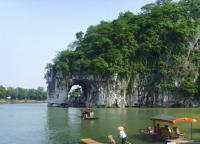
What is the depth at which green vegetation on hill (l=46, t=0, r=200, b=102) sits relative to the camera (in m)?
87.9

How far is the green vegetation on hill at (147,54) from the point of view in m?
87.9

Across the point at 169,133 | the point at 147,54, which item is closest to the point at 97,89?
the point at 147,54

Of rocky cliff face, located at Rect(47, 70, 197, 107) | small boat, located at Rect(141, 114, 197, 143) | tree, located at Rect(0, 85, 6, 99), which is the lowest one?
small boat, located at Rect(141, 114, 197, 143)

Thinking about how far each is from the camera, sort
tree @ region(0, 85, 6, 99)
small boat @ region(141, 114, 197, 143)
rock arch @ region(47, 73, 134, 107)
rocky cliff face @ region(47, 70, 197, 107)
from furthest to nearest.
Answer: tree @ region(0, 85, 6, 99) < rock arch @ region(47, 73, 134, 107) < rocky cliff face @ region(47, 70, 197, 107) < small boat @ region(141, 114, 197, 143)

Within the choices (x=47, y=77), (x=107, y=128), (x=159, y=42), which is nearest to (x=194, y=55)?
(x=159, y=42)

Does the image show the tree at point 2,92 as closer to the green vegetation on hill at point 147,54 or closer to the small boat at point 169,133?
the green vegetation on hill at point 147,54

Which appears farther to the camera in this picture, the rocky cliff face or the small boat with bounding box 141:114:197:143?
the rocky cliff face

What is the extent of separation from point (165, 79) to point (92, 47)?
16.9 meters

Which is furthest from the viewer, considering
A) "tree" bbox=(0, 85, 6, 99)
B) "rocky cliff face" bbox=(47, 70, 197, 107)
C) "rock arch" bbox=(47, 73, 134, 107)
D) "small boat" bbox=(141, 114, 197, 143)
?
"tree" bbox=(0, 85, 6, 99)

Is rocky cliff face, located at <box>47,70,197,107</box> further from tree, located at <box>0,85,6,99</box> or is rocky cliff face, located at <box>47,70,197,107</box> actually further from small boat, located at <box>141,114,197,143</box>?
tree, located at <box>0,85,6,99</box>

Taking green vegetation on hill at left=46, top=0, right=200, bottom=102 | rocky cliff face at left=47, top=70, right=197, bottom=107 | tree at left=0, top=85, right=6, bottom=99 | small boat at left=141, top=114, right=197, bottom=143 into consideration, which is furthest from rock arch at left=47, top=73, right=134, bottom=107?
tree at left=0, top=85, right=6, bottom=99

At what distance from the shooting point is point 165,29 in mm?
90312

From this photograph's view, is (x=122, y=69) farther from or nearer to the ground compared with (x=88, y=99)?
farther from the ground

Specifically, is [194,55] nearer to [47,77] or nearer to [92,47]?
[92,47]
